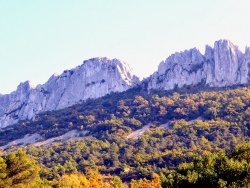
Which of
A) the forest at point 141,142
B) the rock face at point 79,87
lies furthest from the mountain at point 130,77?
the forest at point 141,142

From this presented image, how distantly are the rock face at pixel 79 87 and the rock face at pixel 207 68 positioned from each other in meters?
19.1

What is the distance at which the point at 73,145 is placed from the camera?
4877 inches

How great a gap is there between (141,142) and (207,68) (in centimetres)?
5729

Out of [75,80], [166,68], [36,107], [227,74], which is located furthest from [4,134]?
[227,74]

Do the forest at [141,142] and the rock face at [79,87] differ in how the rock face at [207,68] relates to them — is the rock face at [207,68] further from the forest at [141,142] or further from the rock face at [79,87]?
the rock face at [79,87]

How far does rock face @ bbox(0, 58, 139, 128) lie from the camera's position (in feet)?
616

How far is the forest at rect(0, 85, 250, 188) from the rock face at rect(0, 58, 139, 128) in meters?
9.96

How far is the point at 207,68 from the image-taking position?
157 meters

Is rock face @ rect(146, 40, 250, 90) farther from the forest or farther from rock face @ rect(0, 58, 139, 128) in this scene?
rock face @ rect(0, 58, 139, 128)

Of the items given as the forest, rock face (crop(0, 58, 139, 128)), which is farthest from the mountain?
the forest

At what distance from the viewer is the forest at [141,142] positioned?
48.0 metres

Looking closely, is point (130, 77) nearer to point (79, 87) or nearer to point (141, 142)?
point (79, 87)

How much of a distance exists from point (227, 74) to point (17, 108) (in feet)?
353

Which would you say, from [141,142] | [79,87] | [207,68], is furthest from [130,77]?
[141,142]
